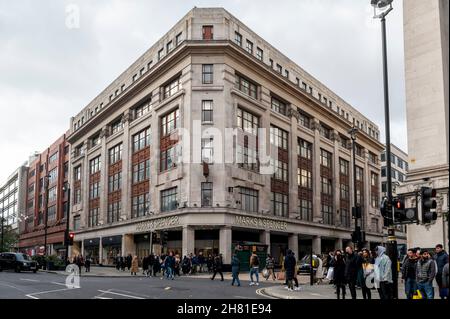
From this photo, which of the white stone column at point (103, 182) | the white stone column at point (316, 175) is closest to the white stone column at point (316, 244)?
the white stone column at point (316, 175)

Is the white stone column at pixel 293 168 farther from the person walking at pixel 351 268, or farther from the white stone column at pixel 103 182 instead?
the person walking at pixel 351 268

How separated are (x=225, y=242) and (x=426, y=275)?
3165 centimetres

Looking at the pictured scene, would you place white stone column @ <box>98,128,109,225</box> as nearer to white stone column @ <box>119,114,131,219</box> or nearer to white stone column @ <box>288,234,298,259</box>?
white stone column @ <box>119,114,131,219</box>

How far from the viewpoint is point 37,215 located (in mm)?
99000

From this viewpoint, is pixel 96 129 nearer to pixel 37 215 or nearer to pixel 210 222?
pixel 210 222

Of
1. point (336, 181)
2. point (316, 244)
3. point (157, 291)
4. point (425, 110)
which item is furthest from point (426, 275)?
point (336, 181)

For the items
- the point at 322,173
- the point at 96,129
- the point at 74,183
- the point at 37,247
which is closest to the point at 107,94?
the point at 96,129

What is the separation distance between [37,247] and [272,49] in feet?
208

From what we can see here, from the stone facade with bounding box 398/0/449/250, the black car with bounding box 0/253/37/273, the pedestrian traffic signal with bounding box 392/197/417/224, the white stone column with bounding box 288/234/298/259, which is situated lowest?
the black car with bounding box 0/253/37/273

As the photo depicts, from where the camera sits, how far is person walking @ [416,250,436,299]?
1331 centimetres

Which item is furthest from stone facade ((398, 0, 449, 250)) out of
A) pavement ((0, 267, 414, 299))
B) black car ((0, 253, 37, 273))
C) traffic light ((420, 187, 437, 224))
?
black car ((0, 253, 37, 273))

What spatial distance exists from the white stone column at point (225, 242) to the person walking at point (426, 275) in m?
31.3

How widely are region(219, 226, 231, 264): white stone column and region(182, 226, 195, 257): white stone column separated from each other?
248 cm

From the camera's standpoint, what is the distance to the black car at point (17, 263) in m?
39.1
